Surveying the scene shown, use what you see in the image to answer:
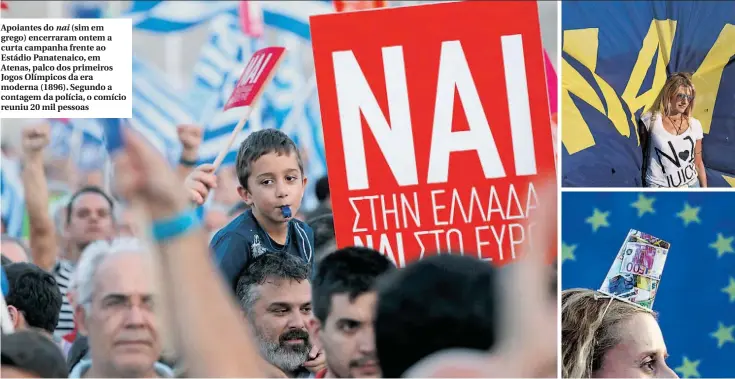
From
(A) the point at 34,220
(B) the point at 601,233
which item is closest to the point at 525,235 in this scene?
(B) the point at 601,233

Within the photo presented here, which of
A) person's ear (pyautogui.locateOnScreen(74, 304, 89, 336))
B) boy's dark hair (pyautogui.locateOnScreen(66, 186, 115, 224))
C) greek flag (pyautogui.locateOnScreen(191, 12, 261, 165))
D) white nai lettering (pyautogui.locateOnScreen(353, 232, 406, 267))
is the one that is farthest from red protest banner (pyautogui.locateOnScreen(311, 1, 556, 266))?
person's ear (pyautogui.locateOnScreen(74, 304, 89, 336))

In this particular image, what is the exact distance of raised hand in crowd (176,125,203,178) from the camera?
183 inches

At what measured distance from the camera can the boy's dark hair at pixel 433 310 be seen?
4.48 m

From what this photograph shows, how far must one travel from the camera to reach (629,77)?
472 cm

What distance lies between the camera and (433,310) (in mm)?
4531

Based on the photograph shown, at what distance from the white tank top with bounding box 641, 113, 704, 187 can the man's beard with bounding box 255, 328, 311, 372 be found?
1.60 meters

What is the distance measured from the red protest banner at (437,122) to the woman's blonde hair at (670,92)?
48cm

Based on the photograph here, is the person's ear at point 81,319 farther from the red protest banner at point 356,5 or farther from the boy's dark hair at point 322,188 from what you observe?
the red protest banner at point 356,5

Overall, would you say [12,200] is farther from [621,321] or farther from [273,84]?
[621,321]

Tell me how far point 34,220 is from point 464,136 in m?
1.81

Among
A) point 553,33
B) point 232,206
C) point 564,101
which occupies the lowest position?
point 232,206

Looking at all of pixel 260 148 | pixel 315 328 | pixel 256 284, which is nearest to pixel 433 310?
pixel 315 328

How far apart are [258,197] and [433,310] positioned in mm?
849

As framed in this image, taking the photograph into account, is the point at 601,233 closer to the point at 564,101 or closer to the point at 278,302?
the point at 564,101
